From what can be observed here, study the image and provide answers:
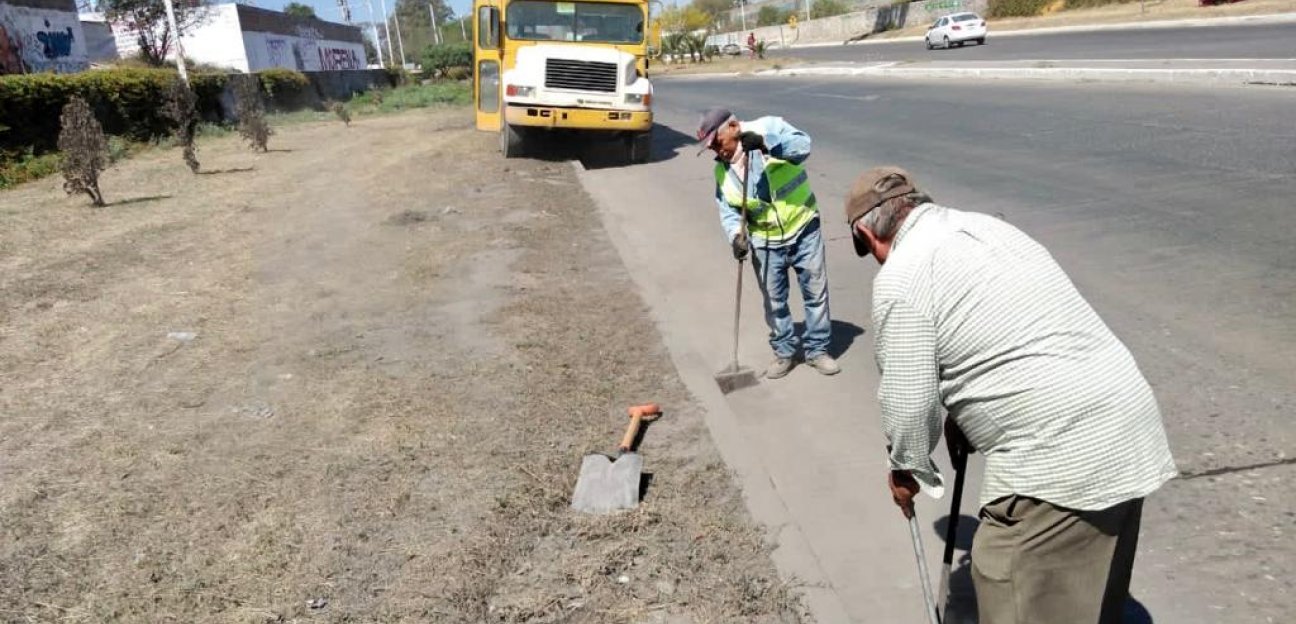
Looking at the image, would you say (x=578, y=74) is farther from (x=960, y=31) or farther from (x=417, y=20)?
(x=417, y=20)

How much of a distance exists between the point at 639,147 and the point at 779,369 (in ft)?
32.8

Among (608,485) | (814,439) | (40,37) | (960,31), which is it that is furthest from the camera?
(960,31)

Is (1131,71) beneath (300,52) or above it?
beneath

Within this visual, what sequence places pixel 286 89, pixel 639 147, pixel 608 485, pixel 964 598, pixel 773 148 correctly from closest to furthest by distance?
pixel 964 598 → pixel 608 485 → pixel 773 148 → pixel 639 147 → pixel 286 89

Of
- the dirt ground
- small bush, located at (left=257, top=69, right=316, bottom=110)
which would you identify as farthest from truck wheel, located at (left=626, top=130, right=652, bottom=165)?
small bush, located at (left=257, top=69, right=316, bottom=110)

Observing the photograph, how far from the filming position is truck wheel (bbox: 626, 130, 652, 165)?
48.9 feet

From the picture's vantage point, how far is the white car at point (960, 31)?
37.7 m

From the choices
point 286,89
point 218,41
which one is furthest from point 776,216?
point 218,41

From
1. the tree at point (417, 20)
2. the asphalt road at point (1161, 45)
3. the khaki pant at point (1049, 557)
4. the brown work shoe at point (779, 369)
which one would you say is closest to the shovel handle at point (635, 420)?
the brown work shoe at point (779, 369)

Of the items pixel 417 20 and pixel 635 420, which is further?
pixel 417 20

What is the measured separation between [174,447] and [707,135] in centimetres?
322

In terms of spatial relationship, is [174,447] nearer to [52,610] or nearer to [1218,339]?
[52,610]

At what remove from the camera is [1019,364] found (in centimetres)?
210

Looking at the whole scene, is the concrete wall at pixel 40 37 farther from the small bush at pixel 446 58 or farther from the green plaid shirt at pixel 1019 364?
the small bush at pixel 446 58
